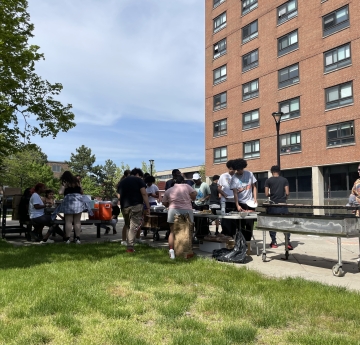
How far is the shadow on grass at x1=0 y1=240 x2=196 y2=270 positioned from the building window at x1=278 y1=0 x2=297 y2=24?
85.5 feet

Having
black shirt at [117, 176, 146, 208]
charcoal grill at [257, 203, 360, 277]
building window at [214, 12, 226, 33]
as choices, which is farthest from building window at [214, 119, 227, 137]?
charcoal grill at [257, 203, 360, 277]

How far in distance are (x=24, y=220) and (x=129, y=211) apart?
4687mm

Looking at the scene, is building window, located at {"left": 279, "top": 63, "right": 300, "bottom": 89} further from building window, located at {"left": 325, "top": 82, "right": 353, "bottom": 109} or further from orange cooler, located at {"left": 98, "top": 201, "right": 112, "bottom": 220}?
orange cooler, located at {"left": 98, "top": 201, "right": 112, "bottom": 220}

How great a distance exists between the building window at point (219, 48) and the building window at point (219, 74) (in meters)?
1.35

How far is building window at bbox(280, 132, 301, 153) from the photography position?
1110 inches

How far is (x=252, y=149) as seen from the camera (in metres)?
32.0

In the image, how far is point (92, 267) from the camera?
20.8 feet

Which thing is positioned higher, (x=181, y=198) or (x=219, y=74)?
(x=219, y=74)

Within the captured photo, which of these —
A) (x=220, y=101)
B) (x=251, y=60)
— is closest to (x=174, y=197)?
(x=251, y=60)

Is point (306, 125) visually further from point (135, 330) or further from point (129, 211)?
point (135, 330)

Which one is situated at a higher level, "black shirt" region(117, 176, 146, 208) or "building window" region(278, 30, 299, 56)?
"building window" region(278, 30, 299, 56)

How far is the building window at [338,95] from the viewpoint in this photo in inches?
979

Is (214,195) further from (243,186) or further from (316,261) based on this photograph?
(316,261)

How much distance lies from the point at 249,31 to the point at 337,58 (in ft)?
32.0
